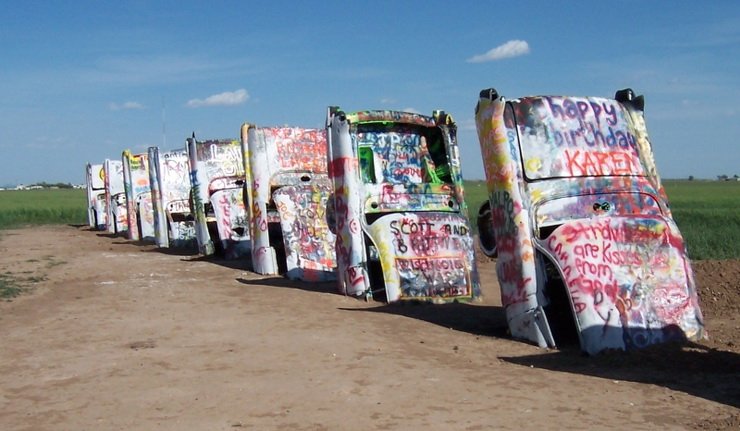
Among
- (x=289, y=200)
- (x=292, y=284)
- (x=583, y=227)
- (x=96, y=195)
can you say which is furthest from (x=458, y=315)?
(x=96, y=195)

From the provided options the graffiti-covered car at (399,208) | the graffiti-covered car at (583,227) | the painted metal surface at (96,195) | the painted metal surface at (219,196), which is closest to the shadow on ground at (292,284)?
the graffiti-covered car at (399,208)

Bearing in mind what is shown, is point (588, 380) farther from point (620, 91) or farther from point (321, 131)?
point (321, 131)

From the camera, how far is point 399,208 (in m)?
11.1

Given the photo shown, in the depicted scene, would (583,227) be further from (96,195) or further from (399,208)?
(96,195)

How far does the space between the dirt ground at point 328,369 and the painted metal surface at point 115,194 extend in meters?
16.4

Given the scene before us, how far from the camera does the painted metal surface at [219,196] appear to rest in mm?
16750

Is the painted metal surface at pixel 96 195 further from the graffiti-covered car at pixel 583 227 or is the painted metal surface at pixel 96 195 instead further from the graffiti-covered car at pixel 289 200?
the graffiti-covered car at pixel 583 227

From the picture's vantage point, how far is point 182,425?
539 cm

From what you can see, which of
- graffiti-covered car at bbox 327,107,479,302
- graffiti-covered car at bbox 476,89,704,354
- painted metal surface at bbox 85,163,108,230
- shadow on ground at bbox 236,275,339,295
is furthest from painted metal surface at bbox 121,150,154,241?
graffiti-covered car at bbox 476,89,704,354

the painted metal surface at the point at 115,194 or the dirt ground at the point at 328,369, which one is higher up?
the painted metal surface at the point at 115,194

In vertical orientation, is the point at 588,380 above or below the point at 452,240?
below

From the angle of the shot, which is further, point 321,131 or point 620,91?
point 321,131

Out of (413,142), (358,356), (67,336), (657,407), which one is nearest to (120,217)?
(413,142)

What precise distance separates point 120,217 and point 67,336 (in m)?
19.4
